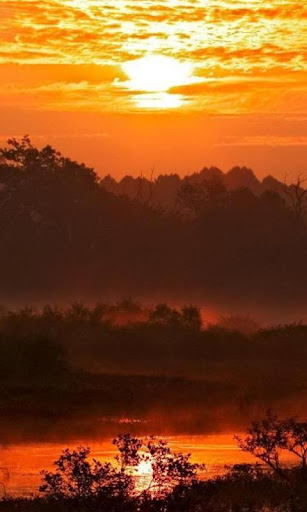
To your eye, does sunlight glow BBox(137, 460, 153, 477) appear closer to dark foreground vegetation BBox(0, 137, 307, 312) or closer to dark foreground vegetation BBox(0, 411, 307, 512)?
dark foreground vegetation BBox(0, 411, 307, 512)

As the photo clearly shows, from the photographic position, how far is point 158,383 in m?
36.8

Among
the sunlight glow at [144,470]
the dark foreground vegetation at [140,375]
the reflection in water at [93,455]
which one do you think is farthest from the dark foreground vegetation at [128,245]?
the sunlight glow at [144,470]

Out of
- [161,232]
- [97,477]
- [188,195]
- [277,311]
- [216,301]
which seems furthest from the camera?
[188,195]

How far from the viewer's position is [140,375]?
38594 mm

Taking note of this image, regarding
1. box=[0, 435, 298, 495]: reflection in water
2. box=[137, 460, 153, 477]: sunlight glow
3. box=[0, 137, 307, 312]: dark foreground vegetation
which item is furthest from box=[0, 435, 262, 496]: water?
box=[0, 137, 307, 312]: dark foreground vegetation

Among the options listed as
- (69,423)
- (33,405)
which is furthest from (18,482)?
(33,405)

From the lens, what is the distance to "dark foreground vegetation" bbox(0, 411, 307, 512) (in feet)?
56.1

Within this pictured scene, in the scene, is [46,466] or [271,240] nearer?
[46,466]

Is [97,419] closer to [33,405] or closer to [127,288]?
[33,405]

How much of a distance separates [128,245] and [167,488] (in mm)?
80226

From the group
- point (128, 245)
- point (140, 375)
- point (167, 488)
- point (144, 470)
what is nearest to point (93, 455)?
point (144, 470)

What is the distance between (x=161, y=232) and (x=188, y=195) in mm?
10870

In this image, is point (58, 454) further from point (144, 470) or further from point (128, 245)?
point (128, 245)

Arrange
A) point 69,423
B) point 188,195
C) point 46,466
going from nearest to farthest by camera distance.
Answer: point 46,466
point 69,423
point 188,195
